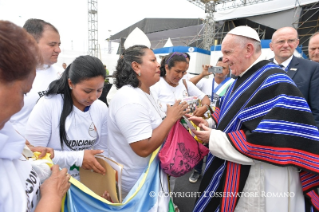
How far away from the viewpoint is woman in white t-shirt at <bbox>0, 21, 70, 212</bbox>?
1.86 ft

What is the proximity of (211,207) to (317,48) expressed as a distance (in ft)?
9.13

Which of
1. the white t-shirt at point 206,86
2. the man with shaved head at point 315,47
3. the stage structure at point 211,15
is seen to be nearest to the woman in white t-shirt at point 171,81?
the white t-shirt at point 206,86

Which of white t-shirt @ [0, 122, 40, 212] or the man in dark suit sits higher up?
the man in dark suit

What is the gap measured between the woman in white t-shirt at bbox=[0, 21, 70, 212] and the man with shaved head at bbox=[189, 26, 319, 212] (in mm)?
1120

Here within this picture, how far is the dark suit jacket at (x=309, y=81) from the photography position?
6.77 feet

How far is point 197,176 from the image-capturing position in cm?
319

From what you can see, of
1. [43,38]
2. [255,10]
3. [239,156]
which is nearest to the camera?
[239,156]

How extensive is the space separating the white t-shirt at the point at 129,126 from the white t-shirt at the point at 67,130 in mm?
191

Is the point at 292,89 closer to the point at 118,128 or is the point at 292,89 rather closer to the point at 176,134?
the point at 176,134

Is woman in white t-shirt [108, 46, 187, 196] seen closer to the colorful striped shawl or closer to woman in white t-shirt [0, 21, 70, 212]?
the colorful striped shawl

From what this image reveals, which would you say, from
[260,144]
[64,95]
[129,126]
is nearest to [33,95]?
[64,95]

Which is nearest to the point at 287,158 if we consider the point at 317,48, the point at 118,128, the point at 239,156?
the point at 239,156

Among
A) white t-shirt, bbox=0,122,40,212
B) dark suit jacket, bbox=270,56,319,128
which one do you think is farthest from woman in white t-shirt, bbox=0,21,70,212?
dark suit jacket, bbox=270,56,319,128

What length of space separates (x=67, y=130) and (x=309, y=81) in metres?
2.51
